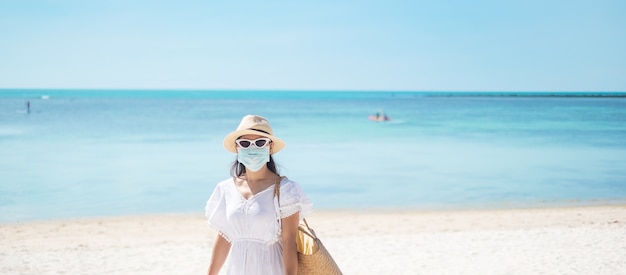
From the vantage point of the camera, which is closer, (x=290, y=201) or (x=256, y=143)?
(x=290, y=201)

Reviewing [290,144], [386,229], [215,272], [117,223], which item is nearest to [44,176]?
[117,223]

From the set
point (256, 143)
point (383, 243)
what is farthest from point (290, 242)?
point (383, 243)

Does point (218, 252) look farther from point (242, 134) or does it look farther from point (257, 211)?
point (242, 134)

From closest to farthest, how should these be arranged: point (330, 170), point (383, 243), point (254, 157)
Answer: point (254, 157) < point (383, 243) < point (330, 170)

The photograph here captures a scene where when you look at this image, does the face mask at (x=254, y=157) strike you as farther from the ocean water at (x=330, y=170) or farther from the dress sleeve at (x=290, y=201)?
the ocean water at (x=330, y=170)

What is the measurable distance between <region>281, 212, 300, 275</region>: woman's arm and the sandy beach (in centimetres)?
448

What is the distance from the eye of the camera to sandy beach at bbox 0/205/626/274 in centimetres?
757

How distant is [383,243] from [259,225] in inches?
235

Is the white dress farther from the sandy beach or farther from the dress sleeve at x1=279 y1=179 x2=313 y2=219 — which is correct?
the sandy beach

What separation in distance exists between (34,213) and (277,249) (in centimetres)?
1084

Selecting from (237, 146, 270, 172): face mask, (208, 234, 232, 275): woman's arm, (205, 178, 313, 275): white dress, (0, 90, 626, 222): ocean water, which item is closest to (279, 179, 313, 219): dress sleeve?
(205, 178, 313, 275): white dress

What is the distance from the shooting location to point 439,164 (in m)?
22.0

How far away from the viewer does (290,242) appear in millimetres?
3076

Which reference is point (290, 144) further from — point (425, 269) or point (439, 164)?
point (425, 269)
